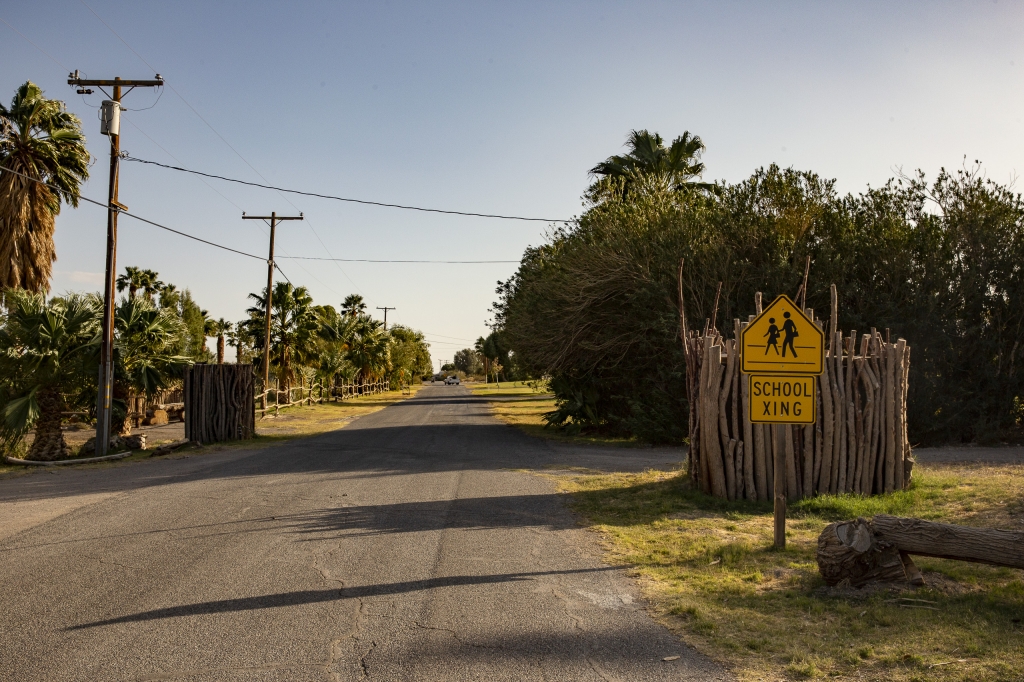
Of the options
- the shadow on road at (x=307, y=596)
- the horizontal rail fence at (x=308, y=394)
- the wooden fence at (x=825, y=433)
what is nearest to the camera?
the shadow on road at (x=307, y=596)

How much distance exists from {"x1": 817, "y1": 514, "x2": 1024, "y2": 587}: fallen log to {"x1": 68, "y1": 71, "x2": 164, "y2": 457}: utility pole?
641 inches

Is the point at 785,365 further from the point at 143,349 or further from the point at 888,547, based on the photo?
the point at 143,349

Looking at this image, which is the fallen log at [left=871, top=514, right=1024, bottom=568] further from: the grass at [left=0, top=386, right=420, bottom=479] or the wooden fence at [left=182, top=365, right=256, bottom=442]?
the wooden fence at [left=182, top=365, right=256, bottom=442]

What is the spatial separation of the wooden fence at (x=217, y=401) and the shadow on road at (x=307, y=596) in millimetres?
15106

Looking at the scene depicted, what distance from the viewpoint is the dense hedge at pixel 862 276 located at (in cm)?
1780

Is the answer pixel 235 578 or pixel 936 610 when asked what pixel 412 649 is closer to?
pixel 235 578

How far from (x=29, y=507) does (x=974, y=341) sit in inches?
747

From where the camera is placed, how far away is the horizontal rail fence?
33.7 meters

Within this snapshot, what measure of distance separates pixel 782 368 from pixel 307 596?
4.80 meters

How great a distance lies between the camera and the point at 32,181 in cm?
2675

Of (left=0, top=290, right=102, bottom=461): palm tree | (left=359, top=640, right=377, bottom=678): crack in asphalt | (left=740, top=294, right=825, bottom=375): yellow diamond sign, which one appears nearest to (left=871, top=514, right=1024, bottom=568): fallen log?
(left=740, top=294, right=825, bottom=375): yellow diamond sign

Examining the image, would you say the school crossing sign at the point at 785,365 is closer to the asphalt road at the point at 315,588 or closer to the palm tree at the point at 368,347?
the asphalt road at the point at 315,588

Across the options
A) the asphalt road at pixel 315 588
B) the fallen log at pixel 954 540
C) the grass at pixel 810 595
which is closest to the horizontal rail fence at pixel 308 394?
the asphalt road at pixel 315 588

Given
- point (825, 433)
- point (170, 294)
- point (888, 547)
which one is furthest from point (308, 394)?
point (888, 547)
